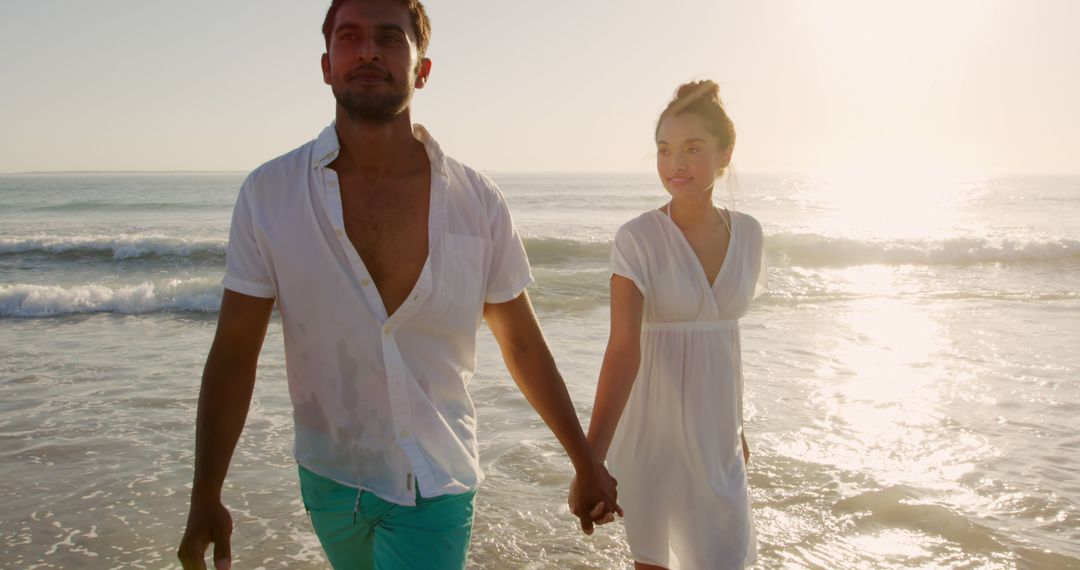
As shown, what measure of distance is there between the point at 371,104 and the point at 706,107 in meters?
1.46

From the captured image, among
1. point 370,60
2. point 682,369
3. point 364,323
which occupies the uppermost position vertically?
point 370,60

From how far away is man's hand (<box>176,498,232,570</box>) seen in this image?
2.10m

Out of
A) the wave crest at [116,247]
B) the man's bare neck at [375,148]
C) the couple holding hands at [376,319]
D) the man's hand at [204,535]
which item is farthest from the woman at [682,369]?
the wave crest at [116,247]

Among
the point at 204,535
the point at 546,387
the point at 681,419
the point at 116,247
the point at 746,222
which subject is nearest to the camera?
the point at 204,535

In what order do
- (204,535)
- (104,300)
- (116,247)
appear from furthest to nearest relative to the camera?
(116,247)
(104,300)
(204,535)

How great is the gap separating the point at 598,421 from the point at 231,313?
125 centimetres

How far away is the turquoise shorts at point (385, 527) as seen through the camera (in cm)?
223

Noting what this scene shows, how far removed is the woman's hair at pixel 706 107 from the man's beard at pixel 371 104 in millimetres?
1314

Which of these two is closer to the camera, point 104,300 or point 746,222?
point 746,222

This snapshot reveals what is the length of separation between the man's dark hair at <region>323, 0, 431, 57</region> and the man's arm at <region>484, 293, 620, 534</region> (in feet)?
2.41

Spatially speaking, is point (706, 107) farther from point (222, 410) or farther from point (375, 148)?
point (222, 410)

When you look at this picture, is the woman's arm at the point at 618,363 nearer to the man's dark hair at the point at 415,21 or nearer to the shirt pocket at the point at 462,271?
the shirt pocket at the point at 462,271

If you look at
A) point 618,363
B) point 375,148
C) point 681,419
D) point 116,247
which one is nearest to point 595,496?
point 618,363

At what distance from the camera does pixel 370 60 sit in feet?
7.26
